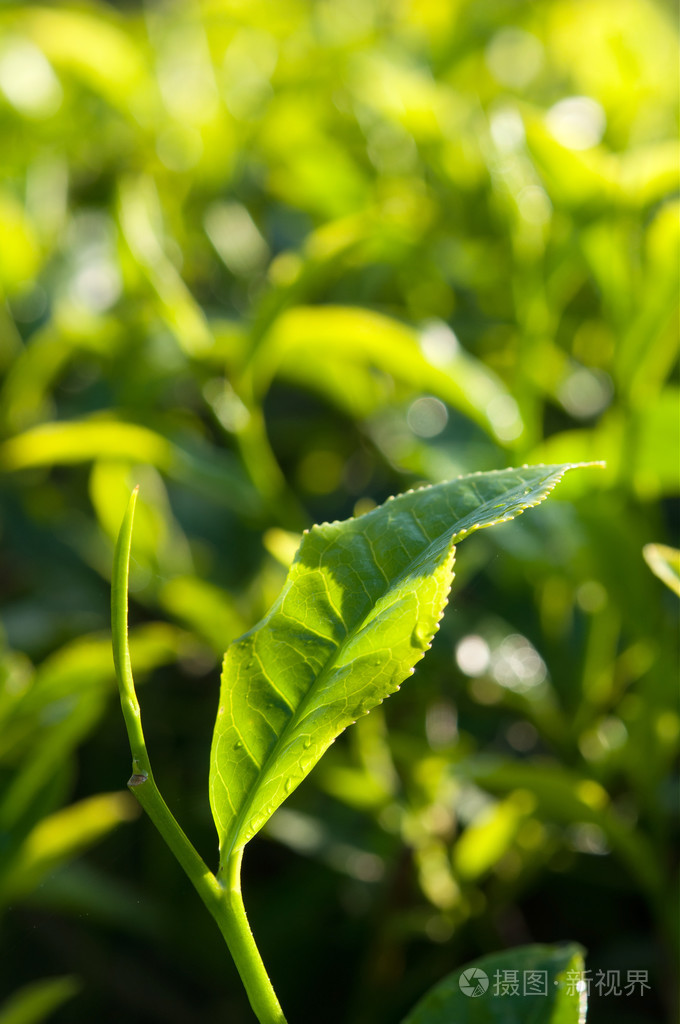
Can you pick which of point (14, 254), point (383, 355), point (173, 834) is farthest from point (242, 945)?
point (14, 254)

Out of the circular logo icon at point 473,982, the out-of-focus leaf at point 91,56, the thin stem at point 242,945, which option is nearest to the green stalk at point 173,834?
the thin stem at point 242,945

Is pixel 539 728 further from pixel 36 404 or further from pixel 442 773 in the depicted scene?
pixel 36 404

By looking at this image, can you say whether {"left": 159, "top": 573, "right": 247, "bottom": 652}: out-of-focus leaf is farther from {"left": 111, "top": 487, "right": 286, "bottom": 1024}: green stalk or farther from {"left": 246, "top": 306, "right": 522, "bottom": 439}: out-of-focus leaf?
{"left": 111, "top": 487, "right": 286, "bottom": 1024}: green stalk

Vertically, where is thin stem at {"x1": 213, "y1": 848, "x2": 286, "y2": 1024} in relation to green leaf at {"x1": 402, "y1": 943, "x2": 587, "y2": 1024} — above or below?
above

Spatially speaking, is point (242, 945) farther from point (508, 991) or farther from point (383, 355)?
point (383, 355)

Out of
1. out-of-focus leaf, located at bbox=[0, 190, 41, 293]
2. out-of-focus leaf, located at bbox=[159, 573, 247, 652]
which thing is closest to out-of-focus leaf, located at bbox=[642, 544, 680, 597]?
out-of-focus leaf, located at bbox=[159, 573, 247, 652]

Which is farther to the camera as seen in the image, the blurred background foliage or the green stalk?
the blurred background foliage

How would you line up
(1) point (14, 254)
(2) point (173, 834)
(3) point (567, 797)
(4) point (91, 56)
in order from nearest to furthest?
(2) point (173, 834)
(3) point (567, 797)
(1) point (14, 254)
(4) point (91, 56)

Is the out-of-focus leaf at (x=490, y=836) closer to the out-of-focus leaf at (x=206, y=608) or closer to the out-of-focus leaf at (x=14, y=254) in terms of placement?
the out-of-focus leaf at (x=206, y=608)
